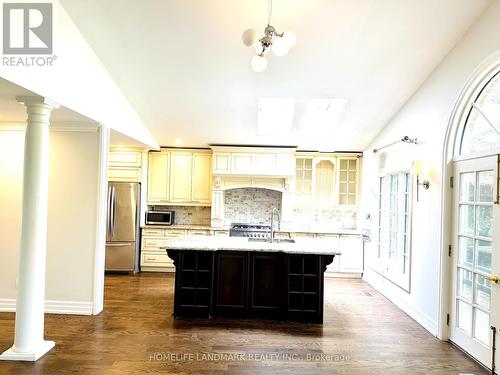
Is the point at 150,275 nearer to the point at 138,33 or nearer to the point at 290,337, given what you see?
the point at 290,337

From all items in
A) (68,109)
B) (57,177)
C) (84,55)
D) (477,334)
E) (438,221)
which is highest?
(84,55)

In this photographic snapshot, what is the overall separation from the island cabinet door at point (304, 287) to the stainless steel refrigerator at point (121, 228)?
10.5 ft

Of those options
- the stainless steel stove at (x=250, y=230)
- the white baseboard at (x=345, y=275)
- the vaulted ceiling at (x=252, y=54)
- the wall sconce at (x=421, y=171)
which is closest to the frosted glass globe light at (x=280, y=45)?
the vaulted ceiling at (x=252, y=54)

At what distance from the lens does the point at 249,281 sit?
12.1ft

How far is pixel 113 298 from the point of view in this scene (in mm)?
4309

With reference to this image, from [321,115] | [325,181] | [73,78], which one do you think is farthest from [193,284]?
[325,181]

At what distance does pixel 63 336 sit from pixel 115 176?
3.12 meters

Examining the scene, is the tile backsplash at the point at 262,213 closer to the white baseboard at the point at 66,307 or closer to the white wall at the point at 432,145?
the white wall at the point at 432,145

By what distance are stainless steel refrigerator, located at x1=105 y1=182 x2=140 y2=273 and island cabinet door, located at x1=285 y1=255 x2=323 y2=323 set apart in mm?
3193

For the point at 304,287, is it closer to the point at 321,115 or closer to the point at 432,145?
the point at 432,145

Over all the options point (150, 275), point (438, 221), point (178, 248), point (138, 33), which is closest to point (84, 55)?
point (138, 33)

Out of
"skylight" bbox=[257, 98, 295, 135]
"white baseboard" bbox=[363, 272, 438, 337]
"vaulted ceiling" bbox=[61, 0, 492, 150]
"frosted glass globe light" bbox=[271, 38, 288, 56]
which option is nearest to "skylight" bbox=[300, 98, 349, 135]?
"vaulted ceiling" bbox=[61, 0, 492, 150]

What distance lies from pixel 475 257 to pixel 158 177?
4998 mm

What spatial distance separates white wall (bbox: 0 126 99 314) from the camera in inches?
147
